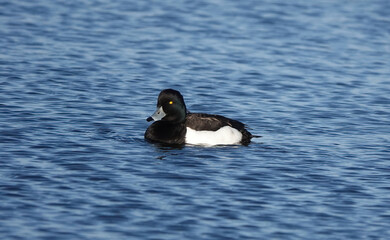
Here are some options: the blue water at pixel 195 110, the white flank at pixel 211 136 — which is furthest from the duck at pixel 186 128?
the blue water at pixel 195 110

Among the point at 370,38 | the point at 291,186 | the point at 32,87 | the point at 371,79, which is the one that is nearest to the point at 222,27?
the point at 370,38

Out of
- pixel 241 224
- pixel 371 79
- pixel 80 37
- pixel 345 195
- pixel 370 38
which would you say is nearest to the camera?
pixel 241 224

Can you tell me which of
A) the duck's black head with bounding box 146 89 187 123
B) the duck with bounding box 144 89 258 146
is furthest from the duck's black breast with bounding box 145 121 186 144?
the duck's black head with bounding box 146 89 187 123

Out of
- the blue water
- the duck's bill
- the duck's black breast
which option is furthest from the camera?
the duck's bill

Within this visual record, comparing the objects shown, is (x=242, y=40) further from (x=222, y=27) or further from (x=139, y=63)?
(x=139, y=63)

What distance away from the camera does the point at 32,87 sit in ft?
57.0

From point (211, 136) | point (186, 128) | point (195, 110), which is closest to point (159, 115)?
point (186, 128)

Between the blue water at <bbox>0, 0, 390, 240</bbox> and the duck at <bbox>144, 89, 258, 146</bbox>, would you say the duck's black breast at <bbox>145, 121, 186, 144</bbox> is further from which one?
the blue water at <bbox>0, 0, 390, 240</bbox>

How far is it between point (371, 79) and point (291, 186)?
925 centimetres

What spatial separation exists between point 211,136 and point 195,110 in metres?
2.97

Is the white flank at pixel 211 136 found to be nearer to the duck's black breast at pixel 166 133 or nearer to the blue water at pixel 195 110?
the duck's black breast at pixel 166 133

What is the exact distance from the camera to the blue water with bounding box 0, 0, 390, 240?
10.0 m

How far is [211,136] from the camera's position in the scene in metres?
13.8

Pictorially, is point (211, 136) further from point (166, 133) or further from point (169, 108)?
point (169, 108)
